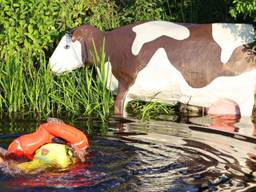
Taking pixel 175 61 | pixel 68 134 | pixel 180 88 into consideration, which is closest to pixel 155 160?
pixel 68 134

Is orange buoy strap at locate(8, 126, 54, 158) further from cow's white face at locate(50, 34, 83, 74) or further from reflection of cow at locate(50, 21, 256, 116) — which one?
cow's white face at locate(50, 34, 83, 74)

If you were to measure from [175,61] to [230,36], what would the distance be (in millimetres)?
746

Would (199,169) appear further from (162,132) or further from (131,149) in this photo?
(162,132)

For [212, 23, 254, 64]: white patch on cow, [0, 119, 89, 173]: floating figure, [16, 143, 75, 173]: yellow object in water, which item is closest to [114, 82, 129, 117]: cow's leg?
[212, 23, 254, 64]: white patch on cow

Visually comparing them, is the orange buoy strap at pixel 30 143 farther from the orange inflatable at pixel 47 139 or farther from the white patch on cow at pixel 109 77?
the white patch on cow at pixel 109 77

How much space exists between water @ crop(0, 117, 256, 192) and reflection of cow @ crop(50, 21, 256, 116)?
1.47ft

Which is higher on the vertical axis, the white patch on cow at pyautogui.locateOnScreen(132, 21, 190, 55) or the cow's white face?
the white patch on cow at pyautogui.locateOnScreen(132, 21, 190, 55)

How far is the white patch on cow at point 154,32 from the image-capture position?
847 centimetres

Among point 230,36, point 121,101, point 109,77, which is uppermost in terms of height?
point 230,36

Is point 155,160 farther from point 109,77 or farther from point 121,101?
point 109,77

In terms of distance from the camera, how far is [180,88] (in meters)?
8.29

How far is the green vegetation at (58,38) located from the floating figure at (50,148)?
214 cm

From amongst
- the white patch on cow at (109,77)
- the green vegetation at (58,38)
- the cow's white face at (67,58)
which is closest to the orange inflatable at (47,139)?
the green vegetation at (58,38)

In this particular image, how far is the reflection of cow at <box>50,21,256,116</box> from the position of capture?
8.09 metres
